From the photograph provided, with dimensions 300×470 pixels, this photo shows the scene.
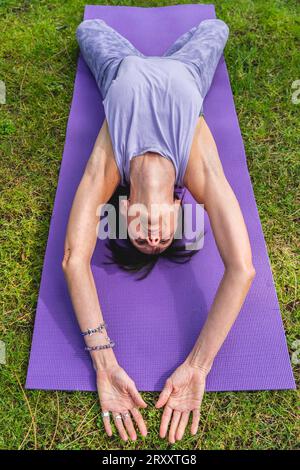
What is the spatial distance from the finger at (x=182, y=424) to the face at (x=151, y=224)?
1.05 meters

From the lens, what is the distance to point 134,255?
3137 mm

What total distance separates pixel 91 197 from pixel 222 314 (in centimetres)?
115

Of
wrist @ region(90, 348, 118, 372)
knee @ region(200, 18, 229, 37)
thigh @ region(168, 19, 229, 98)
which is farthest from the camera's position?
knee @ region(200, 18, 229, 37)

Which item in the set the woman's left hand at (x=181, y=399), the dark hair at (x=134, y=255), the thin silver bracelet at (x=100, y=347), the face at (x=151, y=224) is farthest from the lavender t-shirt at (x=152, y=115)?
the woman's left hand at (x=181, y=399)

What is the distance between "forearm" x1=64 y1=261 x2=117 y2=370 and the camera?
2.86 meters

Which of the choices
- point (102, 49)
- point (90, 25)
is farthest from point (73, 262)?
point (90, 25)

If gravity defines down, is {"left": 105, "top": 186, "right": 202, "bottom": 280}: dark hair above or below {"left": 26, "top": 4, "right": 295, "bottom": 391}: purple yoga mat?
above

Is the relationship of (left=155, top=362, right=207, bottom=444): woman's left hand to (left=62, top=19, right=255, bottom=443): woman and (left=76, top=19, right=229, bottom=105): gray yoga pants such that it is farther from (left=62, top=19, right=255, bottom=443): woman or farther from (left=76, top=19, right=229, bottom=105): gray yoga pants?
(left=76, top=19, right=229, bottom=105): gray yoga pants

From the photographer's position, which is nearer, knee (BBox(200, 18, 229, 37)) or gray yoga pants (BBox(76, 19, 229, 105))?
gray yoga pants (BBox(76, 19, 229, 105))

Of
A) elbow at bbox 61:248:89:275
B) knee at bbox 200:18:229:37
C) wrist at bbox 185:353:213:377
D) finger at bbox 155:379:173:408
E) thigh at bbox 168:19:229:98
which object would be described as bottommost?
finger at bbox 155:379:173:408

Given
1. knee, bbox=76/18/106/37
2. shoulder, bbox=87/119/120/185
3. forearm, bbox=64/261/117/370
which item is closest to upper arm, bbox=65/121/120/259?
shoulder, bbox=87/119/120/185

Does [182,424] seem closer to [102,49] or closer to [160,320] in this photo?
[160,320]

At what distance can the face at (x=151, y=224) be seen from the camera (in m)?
2.74

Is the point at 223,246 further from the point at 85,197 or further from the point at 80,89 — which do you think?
the point at 80,89
